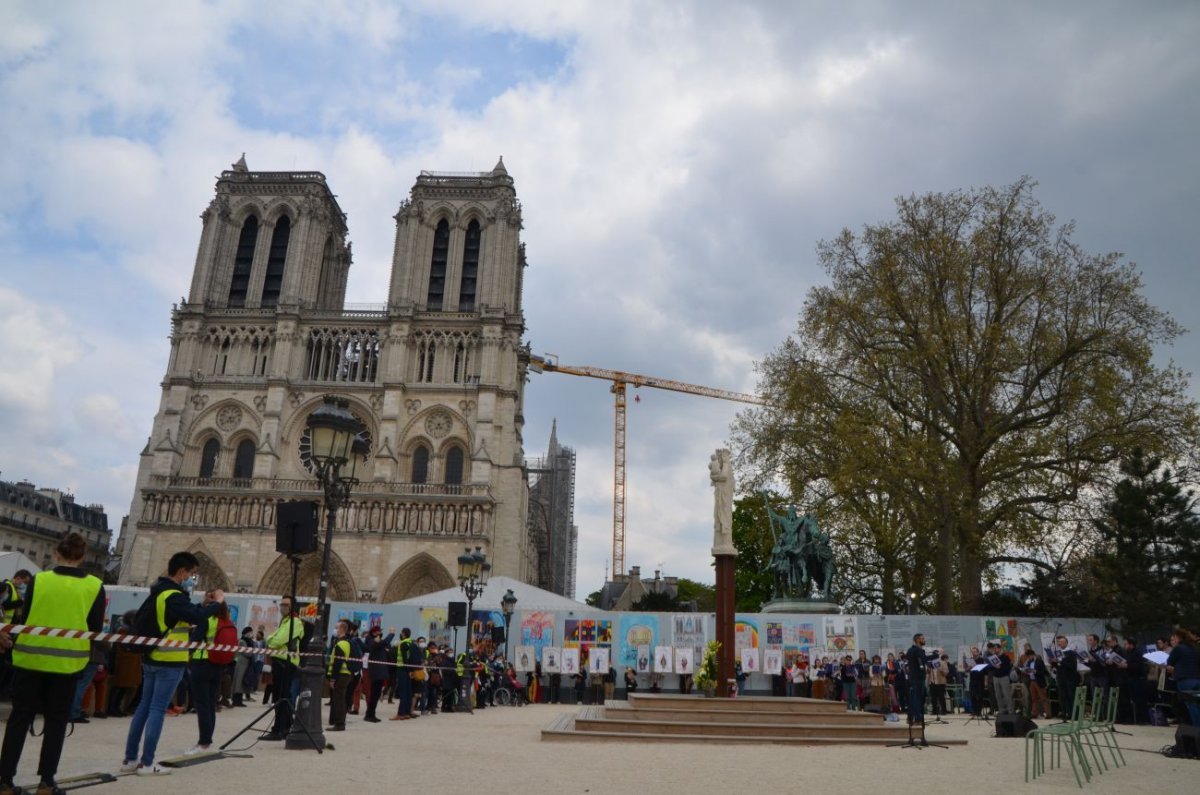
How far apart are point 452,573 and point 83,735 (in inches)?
1198

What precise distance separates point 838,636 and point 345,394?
97.7ft

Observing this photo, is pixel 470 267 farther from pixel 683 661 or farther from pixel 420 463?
pixel 683 661

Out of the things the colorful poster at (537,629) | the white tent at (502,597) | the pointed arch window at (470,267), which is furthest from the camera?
the pointed arch window at (470,267)

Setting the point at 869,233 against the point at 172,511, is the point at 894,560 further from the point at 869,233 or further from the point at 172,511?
the point at 172,511

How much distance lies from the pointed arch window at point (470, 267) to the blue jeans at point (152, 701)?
128ft

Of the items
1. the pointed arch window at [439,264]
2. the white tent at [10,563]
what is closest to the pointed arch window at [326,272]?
the pointed arch window at [439,264]

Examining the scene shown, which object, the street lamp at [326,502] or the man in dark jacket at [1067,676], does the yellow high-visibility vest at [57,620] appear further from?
the man in dark jacket at [1067,676]

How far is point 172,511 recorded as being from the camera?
4094 centimetres

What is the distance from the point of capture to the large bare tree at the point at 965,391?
20.9 metres

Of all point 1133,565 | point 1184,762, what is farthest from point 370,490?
point 1184,762

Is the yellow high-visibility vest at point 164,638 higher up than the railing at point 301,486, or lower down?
lower down

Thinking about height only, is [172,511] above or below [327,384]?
below

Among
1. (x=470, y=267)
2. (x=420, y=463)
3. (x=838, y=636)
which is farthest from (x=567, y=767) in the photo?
(x=470, y=267)

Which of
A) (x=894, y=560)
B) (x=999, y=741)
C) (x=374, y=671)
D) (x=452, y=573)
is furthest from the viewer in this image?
(x=452, y=573)
